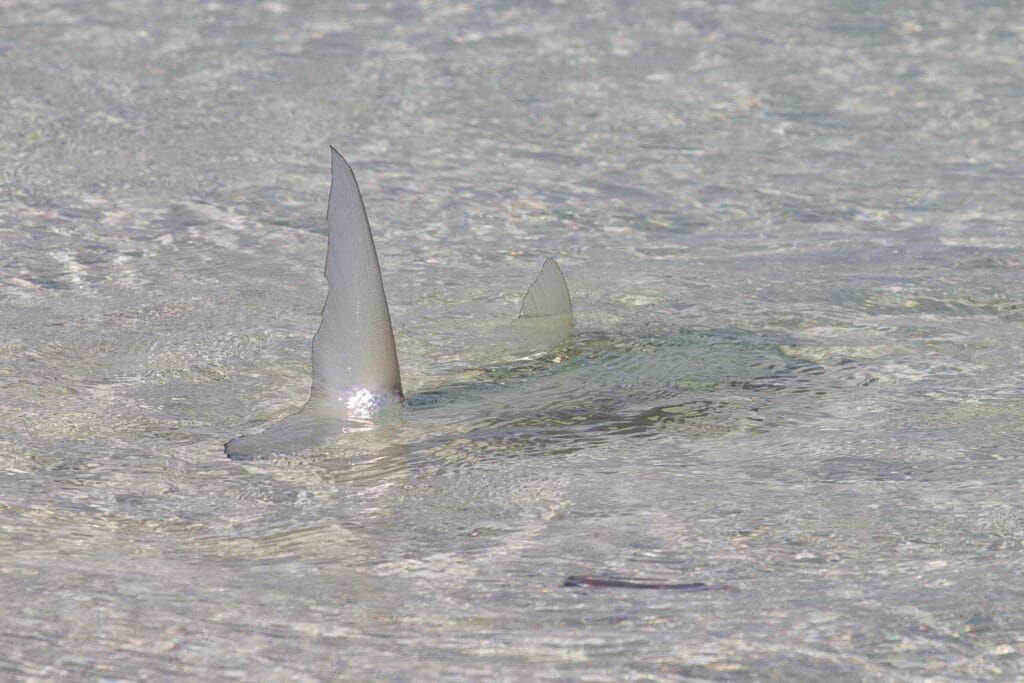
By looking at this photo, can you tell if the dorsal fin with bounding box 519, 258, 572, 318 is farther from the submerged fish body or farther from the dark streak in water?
the dark streak in water

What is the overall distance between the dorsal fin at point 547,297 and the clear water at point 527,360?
109mm

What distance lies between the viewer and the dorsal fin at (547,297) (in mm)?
3105

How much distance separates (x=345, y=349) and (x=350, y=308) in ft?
0.28

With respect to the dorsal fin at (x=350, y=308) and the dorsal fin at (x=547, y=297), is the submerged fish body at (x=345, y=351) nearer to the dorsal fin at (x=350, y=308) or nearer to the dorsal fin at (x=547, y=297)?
the dorsal fin at (x=350, y=308)

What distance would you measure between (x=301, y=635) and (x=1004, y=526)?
3.80 feet

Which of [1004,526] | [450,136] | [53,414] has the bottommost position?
[1004,526]

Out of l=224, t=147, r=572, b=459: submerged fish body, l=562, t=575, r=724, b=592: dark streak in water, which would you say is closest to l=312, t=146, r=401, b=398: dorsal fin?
l=224, t=147, r=572, b=459: submerged fish body

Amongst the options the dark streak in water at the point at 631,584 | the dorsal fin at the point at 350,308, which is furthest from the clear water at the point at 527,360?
the dorsal fin at the point at 350,308

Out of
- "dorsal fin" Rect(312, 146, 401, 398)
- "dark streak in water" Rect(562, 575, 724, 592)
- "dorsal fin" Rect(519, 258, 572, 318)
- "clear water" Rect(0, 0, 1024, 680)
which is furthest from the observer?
"dorsal fin" Rect(519, 258, 572, 318)

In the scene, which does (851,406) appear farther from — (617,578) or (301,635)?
(301,635)

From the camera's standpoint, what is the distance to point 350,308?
2.61 meters

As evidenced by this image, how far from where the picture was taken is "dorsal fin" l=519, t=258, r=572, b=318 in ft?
10.2

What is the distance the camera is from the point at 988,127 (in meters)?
5.25

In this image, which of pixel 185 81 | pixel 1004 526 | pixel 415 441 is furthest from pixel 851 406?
pixel 185 81
